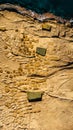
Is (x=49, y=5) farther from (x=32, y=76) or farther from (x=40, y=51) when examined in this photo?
(x=32, y=76)

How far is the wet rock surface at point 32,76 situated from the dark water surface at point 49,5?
7 cm

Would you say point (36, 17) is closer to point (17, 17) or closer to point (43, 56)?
point (17, 17)

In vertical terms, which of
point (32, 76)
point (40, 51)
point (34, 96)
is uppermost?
Answer: point (40, 51)

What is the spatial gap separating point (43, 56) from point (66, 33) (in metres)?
0.21

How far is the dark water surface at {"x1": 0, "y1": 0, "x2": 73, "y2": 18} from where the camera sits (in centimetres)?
194

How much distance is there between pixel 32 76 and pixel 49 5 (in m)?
0.45

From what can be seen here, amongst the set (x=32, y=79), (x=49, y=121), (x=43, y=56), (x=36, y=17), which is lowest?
(x=49, y=121)

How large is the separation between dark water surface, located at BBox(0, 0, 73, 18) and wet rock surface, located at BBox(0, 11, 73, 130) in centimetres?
7

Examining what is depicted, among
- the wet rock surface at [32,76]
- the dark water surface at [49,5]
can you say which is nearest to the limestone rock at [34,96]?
the wet rock surface at [32,76]

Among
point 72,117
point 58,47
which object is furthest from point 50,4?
point 72,117

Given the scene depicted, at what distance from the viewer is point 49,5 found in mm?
1952

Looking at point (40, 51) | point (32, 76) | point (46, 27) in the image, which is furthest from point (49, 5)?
point (32, 76)

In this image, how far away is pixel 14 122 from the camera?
1938 mm

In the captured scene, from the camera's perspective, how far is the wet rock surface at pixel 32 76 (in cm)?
193
